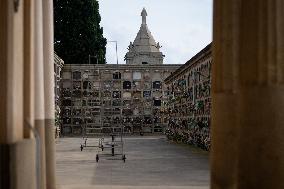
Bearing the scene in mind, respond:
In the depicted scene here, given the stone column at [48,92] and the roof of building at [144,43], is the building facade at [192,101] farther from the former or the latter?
the roof of building at [144,43]

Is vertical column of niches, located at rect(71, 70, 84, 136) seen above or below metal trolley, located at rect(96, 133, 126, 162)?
above

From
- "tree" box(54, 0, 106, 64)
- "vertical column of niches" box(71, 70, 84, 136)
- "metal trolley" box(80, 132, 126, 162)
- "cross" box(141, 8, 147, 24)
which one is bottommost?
"metal trolley" box(80, 132, 126, 162)

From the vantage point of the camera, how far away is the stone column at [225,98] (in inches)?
181

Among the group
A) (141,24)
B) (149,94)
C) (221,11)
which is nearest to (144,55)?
(141,24)

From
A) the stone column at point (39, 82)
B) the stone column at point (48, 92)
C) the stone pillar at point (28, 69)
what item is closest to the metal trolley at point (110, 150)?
the stone column at point (48, 92)

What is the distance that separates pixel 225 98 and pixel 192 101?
13776 mm

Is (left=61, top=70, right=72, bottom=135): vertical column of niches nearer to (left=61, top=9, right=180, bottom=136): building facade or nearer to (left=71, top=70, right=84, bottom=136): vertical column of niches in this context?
(left=61, top=9, right=180, bottom=136): building facade

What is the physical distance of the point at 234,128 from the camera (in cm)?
458

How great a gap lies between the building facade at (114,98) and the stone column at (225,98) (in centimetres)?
2410

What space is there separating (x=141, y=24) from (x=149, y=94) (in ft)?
70.0

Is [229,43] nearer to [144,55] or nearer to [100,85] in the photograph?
[100,85]

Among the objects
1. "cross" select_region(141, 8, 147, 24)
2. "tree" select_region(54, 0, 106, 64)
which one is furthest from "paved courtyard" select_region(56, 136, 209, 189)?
"cross" select_region(141, 8, 147, 24)

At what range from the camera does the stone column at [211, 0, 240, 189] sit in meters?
4.60

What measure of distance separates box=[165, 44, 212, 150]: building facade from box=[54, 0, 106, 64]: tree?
41.4 feet
